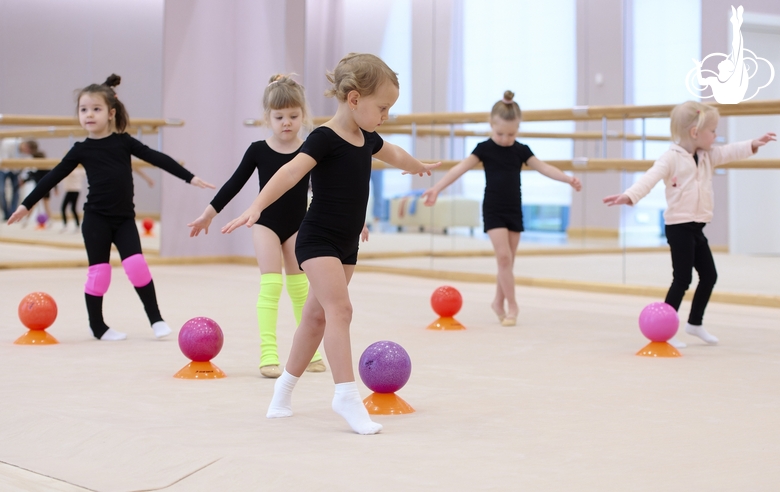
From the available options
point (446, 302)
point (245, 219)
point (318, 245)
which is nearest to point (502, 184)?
point (446, 302)

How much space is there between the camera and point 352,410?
10.9 feet

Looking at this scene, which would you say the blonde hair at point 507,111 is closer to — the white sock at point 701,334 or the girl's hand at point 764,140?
the girl's hand at point 764,140

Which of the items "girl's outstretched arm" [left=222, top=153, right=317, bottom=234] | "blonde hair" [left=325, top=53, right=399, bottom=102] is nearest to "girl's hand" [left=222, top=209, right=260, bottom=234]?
"girl's outstretched arm" [left=222, top=153, right=317, bottom=234]

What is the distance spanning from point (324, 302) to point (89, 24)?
8042mm

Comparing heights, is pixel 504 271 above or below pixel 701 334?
above

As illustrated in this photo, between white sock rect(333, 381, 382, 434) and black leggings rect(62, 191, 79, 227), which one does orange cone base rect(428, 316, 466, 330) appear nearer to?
white sock rect(333, 381, 382, 434)

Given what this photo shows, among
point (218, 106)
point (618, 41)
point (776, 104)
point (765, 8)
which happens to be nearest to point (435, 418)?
point (776, 104)

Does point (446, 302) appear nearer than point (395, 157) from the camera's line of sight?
No

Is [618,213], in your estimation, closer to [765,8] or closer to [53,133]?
[765,8]

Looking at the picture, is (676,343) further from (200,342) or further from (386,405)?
(200,342)

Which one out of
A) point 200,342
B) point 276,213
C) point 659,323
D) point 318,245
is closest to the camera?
point 318,245

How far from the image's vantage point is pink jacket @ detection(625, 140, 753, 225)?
17.9 feet

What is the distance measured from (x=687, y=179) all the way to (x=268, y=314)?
258 cm

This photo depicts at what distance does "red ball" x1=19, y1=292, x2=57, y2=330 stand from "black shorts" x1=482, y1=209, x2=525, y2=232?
285 cm
